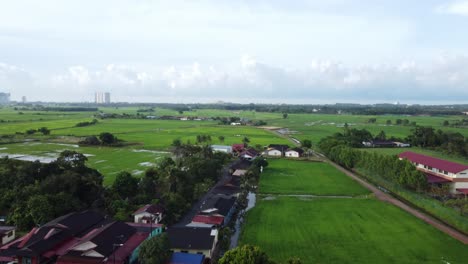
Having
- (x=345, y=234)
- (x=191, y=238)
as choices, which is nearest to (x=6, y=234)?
(x=191, y=238)

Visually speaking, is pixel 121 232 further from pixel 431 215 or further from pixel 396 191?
pixel 396 191

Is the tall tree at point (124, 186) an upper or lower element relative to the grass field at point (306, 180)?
upper

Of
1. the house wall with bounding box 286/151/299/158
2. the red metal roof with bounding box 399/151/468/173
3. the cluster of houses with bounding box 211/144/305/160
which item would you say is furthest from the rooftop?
the house wall with bounding box 286/151/299/158

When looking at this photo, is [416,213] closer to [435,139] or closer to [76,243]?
[76,243]

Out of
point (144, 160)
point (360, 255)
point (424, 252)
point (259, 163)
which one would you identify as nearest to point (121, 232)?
point (360, 255)

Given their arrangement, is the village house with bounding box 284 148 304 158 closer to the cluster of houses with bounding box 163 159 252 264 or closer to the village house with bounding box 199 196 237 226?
the cluster of houses with bounding box 163 159 252 264

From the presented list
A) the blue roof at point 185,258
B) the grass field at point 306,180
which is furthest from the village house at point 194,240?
the grass field at point 306,180

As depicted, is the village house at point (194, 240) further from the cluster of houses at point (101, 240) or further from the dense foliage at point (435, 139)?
the dense foliage at point (435, 139)

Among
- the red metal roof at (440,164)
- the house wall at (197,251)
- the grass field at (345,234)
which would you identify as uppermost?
the red metal roof at (440,164)
